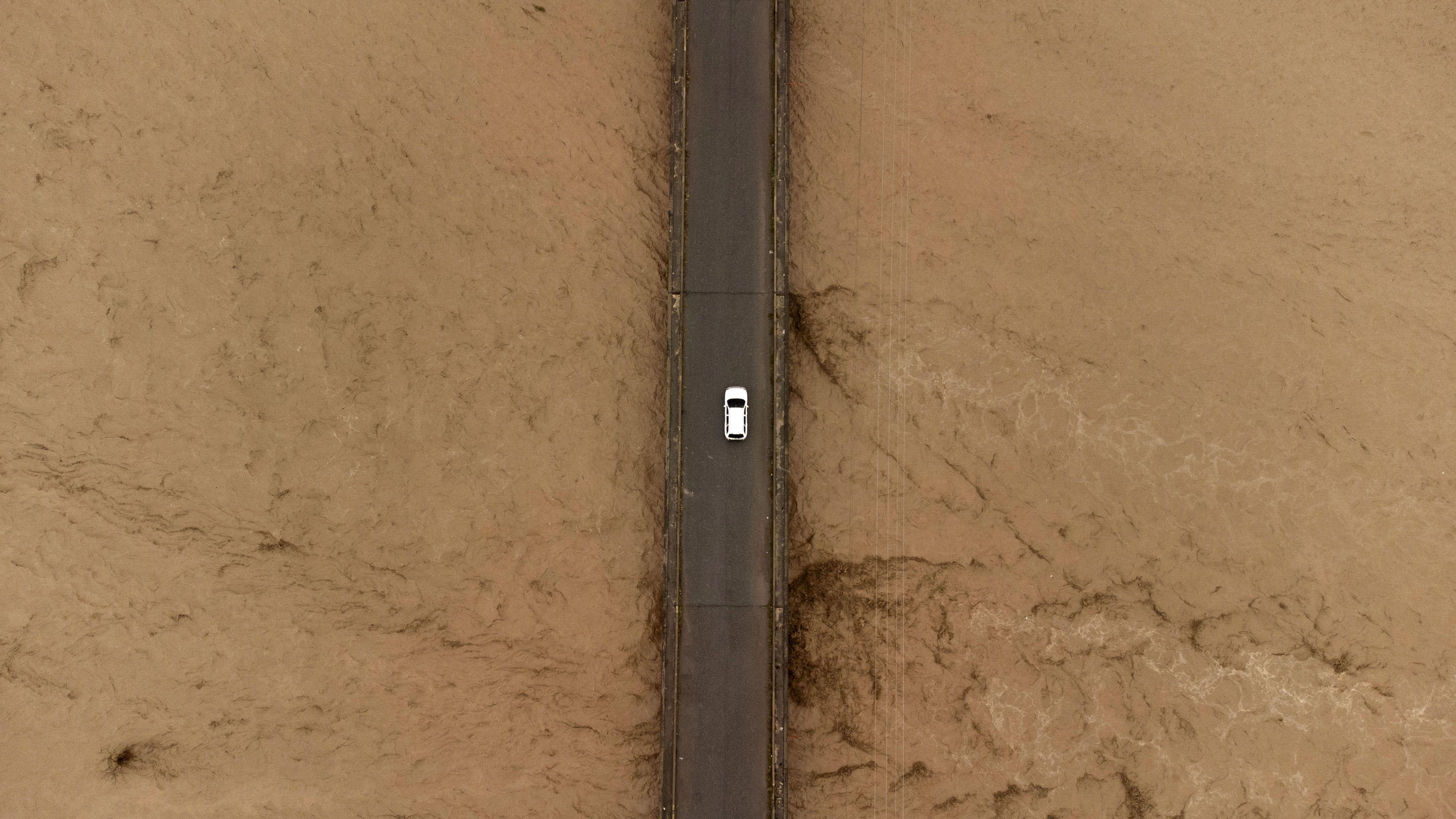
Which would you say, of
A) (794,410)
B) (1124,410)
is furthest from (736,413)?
(1124,410)

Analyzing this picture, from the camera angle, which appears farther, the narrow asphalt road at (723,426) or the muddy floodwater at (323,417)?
the narrow asphalt road at (723,426)

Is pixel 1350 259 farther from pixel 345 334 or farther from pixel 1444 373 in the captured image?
pixel 345 334

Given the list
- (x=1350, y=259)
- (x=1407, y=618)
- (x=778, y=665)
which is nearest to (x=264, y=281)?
(x=778, y=665)

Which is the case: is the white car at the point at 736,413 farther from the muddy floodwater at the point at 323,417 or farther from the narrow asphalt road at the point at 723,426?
the muddy floodwater at the point at 323,417

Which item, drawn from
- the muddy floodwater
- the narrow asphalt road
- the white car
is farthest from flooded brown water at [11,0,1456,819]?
the white car

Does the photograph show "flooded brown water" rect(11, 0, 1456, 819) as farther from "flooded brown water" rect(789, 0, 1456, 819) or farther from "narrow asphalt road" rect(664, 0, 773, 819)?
"narrow asphalt road" rect(664, 0, 773, 819)

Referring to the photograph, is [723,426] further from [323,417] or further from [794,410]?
[323,417]

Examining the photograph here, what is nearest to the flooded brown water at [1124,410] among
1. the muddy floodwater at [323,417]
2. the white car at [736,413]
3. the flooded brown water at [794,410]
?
the flooded brown water at [794,410]
